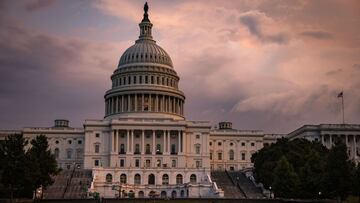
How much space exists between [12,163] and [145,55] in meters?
89.8

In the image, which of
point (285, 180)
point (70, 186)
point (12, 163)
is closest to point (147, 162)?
point (70, 186)

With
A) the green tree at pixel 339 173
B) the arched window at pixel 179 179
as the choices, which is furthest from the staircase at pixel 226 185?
the green tree at pixel 339 173

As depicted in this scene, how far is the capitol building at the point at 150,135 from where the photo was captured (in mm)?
151637

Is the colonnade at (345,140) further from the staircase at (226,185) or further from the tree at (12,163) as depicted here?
the tree at (12,163)

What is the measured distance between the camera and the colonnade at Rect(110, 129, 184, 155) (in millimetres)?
156375

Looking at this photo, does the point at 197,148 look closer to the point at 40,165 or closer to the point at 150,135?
the point at 150,135

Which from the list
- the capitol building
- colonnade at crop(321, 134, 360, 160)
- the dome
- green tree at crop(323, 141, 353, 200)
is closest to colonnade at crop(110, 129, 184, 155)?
the capitol building

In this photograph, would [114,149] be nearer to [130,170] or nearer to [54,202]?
[130,170]

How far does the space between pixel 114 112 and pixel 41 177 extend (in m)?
73.3

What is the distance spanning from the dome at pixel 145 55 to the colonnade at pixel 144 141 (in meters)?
26.0

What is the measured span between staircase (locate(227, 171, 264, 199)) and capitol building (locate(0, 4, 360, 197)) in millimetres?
6637

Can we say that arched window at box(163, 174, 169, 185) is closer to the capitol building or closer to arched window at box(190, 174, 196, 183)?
the capitol building

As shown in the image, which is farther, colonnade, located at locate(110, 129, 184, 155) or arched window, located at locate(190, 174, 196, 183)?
colonnade, located at locate(110, 129, 184, 155)

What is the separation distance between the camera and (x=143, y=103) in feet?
556
